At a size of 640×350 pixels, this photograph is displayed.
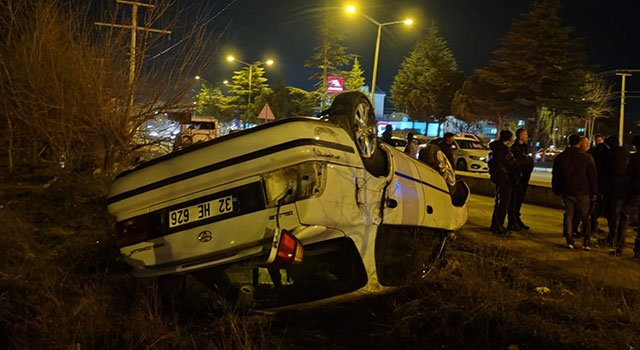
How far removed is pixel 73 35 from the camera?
348 inches

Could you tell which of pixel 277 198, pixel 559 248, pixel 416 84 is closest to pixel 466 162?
pixel 559 248

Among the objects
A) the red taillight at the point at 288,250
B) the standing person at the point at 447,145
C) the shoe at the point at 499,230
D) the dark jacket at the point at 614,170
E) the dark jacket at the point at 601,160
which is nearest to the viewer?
the red taillight at the point at 288,250

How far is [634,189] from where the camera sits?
642 cm

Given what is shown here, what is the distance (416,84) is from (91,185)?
51154mm

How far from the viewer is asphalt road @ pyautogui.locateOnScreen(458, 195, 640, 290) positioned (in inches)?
216

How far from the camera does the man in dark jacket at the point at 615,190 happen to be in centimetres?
667

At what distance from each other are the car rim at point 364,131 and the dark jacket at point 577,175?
382cm

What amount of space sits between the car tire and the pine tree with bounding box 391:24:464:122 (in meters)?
52.0

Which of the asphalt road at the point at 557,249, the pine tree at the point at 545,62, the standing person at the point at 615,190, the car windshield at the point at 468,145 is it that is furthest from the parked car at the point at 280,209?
the pine tree at the point at 545,62

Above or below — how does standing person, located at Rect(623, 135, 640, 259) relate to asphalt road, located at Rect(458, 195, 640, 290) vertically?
above

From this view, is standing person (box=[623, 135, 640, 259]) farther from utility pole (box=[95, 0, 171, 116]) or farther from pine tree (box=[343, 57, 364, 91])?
pine tree (box=[343, 57, 364, 91])

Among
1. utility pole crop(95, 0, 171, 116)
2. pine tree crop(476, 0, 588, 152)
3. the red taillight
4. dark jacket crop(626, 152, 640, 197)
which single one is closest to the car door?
the red taillight

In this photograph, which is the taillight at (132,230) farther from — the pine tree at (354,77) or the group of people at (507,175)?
the pine tree at (354,77)

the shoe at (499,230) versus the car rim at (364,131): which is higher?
the car rim at (364,131)
